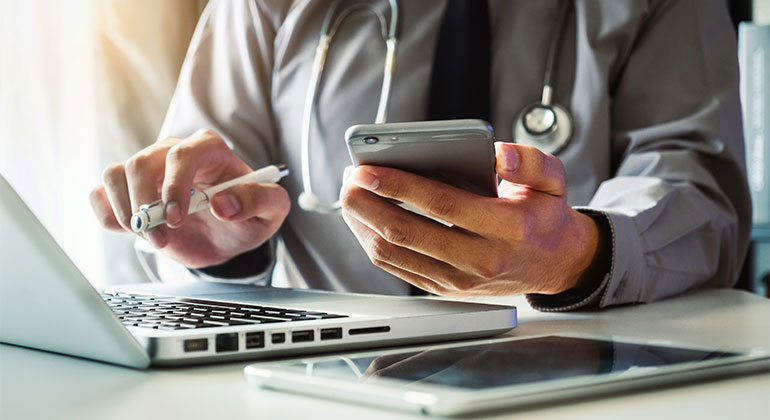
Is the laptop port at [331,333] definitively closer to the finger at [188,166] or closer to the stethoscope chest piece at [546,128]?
the finger at [188,166]

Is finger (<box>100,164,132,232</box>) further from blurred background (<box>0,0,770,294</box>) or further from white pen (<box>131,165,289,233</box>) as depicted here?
blurred background (<box>0,0,770,294</box>)

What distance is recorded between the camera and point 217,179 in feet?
2.96

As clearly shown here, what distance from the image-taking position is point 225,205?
2.66 ft

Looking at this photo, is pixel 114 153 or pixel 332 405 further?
pixel 114 153

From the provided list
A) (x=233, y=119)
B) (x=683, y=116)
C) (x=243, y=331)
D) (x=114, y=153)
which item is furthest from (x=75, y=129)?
(x=243, y=331)

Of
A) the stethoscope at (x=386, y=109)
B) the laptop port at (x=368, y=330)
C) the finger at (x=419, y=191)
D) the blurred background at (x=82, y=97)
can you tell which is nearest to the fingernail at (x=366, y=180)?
the finger at (x=419, y=191)

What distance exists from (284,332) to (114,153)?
1.44 metres

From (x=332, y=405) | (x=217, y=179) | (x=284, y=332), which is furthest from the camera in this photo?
(x=217, y=179)

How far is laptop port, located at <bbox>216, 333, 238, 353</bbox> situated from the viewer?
1.43ft

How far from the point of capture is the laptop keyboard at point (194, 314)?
479mm

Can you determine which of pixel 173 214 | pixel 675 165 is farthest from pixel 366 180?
pixel 675 165

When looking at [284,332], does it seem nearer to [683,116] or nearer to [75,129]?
[683,116]

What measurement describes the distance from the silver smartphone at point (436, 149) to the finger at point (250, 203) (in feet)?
0.98

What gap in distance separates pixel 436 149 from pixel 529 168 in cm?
10
